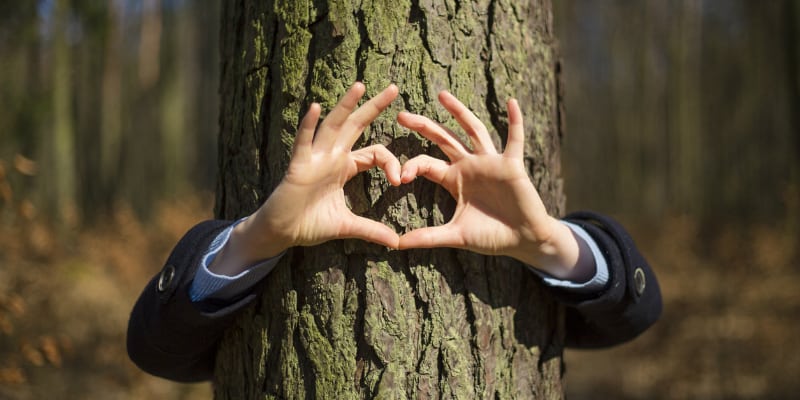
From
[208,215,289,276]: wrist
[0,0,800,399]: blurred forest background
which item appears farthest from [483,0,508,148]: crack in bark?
[0,0,800,399]: blurred forest background

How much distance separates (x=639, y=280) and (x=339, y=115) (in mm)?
793

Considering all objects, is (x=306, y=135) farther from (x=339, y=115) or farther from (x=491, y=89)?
(x=491, y=89)

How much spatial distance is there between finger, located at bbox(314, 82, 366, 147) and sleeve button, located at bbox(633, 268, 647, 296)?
75 centimetres

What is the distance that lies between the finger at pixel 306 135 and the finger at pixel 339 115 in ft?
0.11

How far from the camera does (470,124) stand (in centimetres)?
132

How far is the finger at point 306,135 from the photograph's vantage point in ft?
3.92

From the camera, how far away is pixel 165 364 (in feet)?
4.88

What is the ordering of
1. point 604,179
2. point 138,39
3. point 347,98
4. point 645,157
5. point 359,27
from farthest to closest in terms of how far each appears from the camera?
point 604,179 < point 645,157 < point 138,39 < point 359,27 < point 347,98

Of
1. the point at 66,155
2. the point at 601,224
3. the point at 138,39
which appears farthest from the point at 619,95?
the point at 601,224

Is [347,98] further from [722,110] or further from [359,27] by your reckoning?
[722,110]

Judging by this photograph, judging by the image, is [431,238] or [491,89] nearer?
[431,238]

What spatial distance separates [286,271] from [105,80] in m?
13.6

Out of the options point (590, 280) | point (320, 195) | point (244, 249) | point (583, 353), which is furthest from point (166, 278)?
point (583, 353)

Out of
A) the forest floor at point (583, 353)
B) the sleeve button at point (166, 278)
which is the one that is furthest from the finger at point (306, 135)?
the forest floor at point (583, 353)
